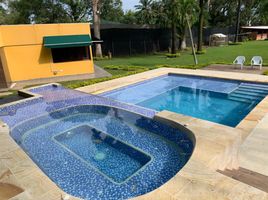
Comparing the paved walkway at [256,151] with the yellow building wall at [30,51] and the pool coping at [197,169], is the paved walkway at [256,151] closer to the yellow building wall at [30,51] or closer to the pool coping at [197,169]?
the pool coping at [197,169]

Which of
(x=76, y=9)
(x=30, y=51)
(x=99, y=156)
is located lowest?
(x=99, y=156)

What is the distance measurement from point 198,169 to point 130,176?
1771 millimetres

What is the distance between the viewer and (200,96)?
35.9 ft

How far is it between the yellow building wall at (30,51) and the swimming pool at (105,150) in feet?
21.7

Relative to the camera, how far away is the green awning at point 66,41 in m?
13.5

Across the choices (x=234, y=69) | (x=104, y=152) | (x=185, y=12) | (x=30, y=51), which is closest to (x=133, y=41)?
(x=185, y=12)

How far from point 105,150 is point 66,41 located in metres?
9.94

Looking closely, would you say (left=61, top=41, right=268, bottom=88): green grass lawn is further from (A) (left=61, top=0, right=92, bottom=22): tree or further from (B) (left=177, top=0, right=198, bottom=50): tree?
(A) (left=61, top=0, right=92, bottom=22): tree

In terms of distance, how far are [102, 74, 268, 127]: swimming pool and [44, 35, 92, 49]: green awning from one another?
4804mm

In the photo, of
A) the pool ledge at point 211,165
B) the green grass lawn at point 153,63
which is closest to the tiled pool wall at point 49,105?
the green grass lawn at point 153,63

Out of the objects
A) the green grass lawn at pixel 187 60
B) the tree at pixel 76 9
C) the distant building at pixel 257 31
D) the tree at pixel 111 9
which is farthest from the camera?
the distant building at pixel 257 31

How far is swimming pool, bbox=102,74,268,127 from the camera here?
8.82m

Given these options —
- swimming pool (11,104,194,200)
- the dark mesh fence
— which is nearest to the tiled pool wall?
swimming pool (11,104,194,200)

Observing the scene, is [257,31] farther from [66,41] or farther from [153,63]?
[66,41]
